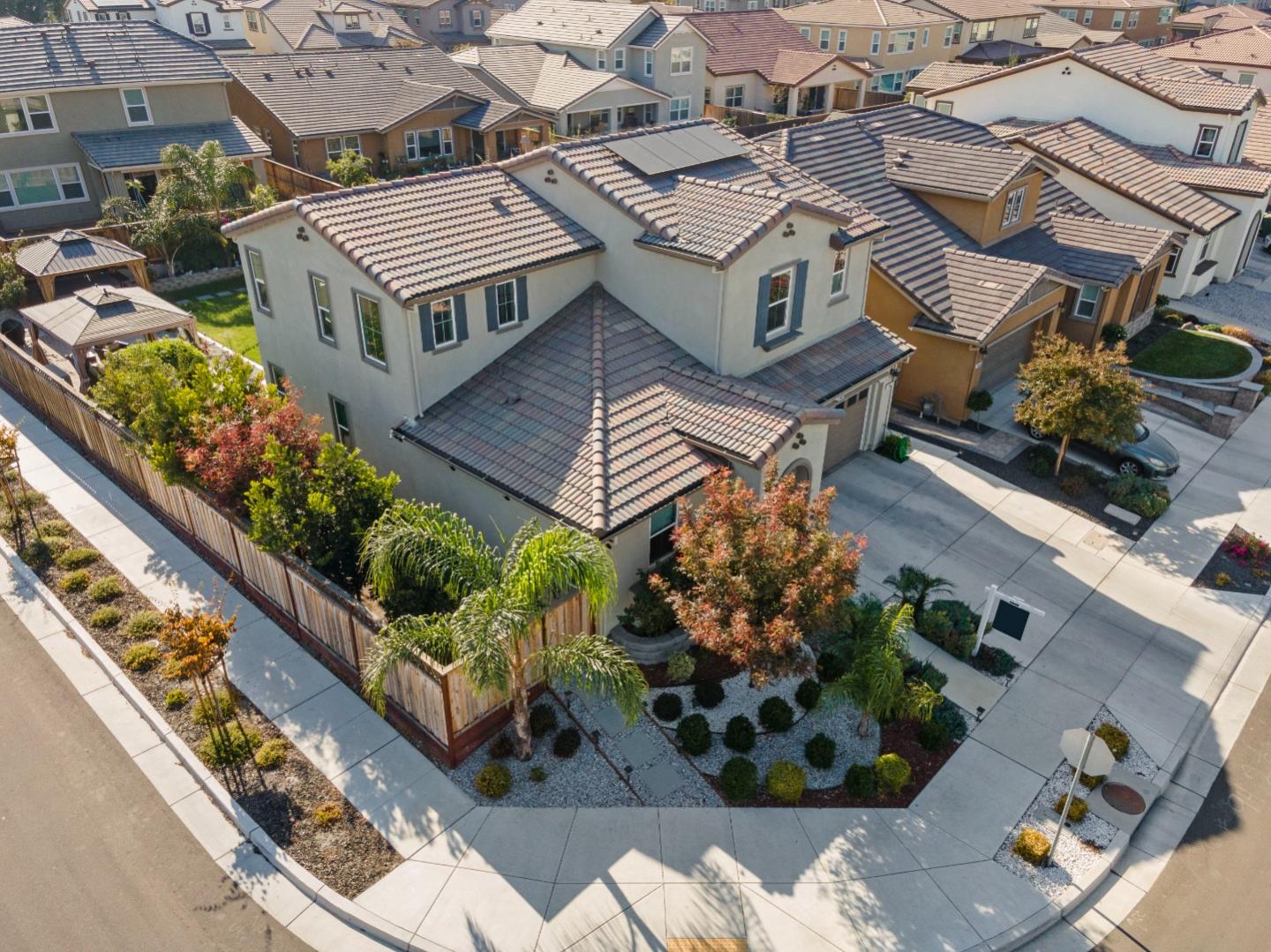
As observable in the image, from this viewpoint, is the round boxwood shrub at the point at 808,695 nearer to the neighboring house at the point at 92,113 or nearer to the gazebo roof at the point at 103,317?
the gazebo roof at the point at 103,317

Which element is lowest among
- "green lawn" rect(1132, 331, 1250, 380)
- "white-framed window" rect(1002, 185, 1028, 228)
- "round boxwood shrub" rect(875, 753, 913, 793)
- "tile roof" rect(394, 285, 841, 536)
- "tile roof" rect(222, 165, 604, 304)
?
"green lawn" rect(1132, 331, 1250, 380)

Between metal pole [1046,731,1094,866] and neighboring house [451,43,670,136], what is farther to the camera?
neighboring house [451,43,670,136]

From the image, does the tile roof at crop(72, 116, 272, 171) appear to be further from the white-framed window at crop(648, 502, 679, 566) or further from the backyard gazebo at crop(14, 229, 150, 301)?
the white-framed window at crop(648, 502, 679, 566)

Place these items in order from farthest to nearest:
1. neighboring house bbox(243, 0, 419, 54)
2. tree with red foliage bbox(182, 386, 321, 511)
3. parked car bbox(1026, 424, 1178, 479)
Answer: neighboring house bbox(243, 0, 419, 54), parked car bbox(1026, 424, 1178, 479), tree with red foliage bbox(182, 386, 321, 511)

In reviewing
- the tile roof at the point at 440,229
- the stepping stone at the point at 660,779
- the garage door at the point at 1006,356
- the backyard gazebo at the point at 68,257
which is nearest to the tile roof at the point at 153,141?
the backyard gazebo at the point at 68,257

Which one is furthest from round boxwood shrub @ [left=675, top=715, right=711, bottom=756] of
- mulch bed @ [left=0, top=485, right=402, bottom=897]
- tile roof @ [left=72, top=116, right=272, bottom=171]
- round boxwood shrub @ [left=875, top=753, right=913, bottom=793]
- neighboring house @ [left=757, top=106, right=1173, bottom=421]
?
→ tile roof @ [left=72, top=116, right=272, bottom=171]

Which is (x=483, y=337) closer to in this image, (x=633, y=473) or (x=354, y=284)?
(x=354, y=284)
